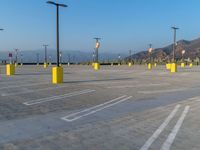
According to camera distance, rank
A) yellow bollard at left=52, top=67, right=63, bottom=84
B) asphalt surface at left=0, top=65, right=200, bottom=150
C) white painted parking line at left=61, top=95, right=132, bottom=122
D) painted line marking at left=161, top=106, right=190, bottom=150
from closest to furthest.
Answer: painted line marking at left=161, top=106, right=190, bottom=150
asphalt surface at left=0, top=65, right=200, bottom=150
white painted parking line at left=61, top=95, right=132, bottom=122
yellow bollard at left=52, top=67, right=63, bottom=84

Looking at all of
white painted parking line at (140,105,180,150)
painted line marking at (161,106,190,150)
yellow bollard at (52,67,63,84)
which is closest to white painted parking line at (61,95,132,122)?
white painted parking line at (140,105,180,150)

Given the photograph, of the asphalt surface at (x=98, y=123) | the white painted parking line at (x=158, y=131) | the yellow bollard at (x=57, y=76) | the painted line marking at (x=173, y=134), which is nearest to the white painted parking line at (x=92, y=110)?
the asphalt surface at (x=98, y=123)

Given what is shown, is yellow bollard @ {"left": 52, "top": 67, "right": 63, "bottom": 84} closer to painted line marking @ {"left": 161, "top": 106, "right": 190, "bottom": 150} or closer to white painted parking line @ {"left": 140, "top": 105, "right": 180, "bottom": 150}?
white painted parking line @ {"left": 140, "top": 105, "right": 180, "bottom": 150}

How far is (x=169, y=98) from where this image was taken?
14195 millimetres

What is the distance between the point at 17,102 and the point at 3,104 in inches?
27.1

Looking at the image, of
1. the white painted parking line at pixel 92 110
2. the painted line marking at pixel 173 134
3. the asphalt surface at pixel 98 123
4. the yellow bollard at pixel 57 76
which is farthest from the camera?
the yellow bollard at pixel 57 76

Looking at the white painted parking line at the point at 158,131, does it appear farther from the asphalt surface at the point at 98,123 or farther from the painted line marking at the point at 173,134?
the painted line marking at the point at 173,134

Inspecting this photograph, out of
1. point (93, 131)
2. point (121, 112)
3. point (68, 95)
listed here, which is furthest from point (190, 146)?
point (68, 95)

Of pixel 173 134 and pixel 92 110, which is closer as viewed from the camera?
pixel 173 134

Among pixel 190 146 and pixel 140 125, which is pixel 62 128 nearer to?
pixel 140 125

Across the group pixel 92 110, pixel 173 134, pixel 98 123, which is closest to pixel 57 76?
pixel 92 110

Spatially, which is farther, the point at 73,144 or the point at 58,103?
the point at 58,103

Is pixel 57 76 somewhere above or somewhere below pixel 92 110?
above

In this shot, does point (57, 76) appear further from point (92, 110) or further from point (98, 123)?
point (98, 123)
